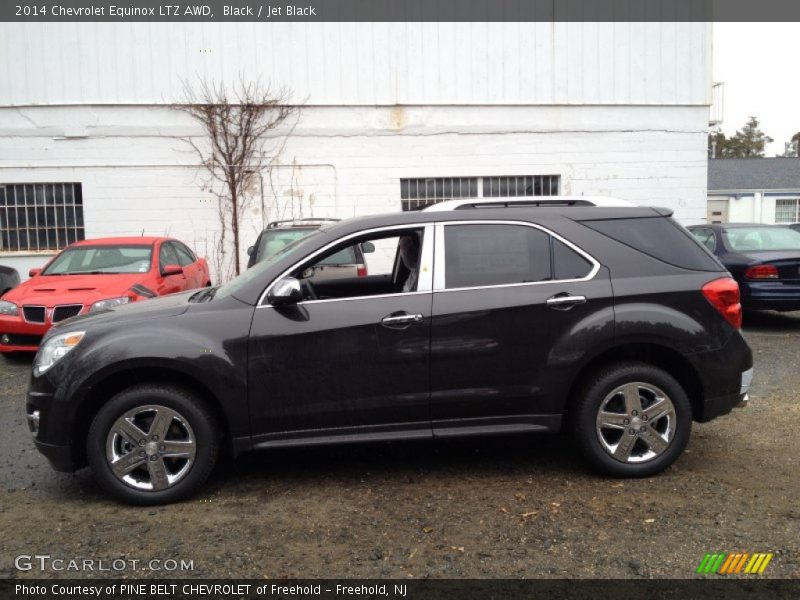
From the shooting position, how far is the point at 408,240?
453cm

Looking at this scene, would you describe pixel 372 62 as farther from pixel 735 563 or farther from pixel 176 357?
pixel 735 563

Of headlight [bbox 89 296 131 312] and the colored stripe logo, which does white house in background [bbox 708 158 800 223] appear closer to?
headlight [bbox 89 296 131 312]

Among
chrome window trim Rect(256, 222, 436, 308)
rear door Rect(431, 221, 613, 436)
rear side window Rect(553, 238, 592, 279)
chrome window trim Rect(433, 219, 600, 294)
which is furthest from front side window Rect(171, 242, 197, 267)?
rear side window Rect(553, 238, 592, 279)

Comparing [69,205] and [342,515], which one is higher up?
[69,205]

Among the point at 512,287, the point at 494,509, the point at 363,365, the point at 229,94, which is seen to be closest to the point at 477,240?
the point at 512,287

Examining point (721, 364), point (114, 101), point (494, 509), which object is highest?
point (114, 101)

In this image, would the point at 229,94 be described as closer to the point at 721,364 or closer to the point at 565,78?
the point at 565,78

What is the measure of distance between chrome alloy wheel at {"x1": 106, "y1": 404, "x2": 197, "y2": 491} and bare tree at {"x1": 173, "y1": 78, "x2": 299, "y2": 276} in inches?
416

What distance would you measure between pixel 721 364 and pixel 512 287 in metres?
1.39

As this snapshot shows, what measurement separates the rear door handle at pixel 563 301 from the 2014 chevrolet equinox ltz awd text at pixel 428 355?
0.04ft

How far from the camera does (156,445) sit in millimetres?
3895

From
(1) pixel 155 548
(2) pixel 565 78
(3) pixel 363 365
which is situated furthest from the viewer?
(2) pixel 565 78

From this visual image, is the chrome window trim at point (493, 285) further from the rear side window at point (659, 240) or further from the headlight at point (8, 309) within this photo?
the headlight at point (8, 309)

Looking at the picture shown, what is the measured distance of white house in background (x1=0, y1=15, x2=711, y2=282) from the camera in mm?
13789
